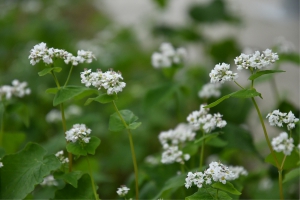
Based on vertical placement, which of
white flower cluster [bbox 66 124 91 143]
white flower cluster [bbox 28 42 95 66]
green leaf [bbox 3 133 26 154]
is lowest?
white flower cluster [bbox 66 124 91 143]

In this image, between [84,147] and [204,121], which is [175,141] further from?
[84,147]

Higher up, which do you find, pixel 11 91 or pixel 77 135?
pixel 11 91

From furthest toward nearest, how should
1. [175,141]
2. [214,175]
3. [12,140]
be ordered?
[12,140], [175,141], [214,175]

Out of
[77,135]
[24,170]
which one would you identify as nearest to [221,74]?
[77,135]

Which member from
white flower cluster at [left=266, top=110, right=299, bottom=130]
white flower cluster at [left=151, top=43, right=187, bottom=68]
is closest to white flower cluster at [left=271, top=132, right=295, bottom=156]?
white flower cluster at [left=266, top=110, right=299, bottom=130]

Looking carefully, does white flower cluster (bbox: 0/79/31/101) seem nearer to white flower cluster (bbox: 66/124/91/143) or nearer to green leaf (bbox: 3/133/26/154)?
green leaf (bbox: 3/133/26/154)

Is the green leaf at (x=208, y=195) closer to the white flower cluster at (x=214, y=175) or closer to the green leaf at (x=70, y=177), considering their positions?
the white flower cluster at (x=214, y=175)

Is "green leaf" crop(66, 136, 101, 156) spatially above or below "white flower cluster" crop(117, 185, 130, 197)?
above
